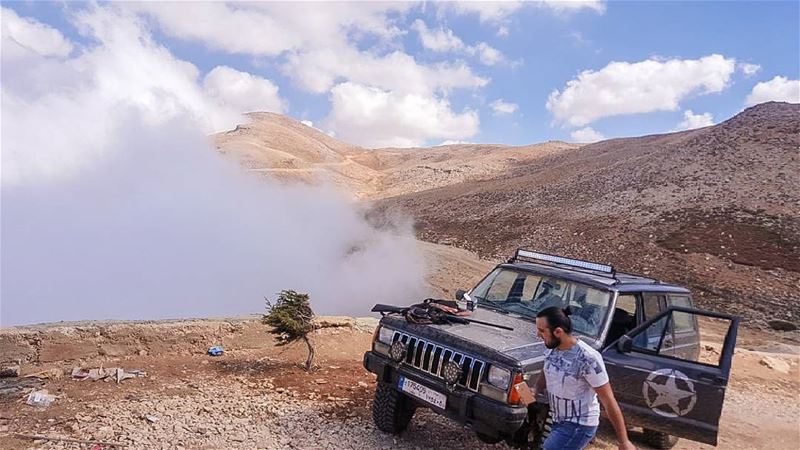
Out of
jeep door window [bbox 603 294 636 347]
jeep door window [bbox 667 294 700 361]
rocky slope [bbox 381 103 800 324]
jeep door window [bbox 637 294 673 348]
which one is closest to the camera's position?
jeep door window [bbox 637 294 673 348]

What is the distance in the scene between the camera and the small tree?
7.37m

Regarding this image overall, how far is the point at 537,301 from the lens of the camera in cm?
587

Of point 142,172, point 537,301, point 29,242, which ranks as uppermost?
point 142,172

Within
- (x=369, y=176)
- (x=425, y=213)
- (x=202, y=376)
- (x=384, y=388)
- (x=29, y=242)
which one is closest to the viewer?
(x=384, y=388)

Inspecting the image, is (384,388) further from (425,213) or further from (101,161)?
(425,213)

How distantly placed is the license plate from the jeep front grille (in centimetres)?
14

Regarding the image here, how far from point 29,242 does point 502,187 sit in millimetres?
31275

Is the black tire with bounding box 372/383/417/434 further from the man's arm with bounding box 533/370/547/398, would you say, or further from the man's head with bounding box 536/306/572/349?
the man's head with bounding box 536/306/572/349

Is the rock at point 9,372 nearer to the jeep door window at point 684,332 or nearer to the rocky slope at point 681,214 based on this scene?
the jeep door window at point 684,332

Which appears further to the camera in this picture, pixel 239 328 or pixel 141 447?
pixel 239 328

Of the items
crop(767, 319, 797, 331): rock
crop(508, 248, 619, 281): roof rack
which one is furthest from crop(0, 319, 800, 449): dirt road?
crop(767, 319, 797, 331): rock

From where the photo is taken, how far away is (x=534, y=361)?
14.6 ft

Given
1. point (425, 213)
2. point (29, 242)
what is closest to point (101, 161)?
point (29, 242)

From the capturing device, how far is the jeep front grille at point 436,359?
4539mm
